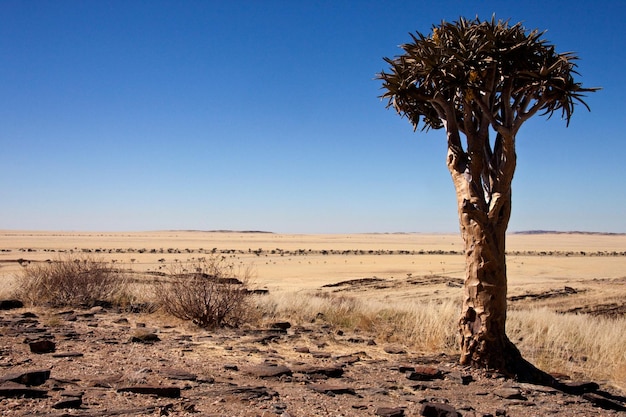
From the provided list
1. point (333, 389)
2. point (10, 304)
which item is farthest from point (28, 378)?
point (10, 304)

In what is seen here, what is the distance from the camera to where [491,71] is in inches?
306

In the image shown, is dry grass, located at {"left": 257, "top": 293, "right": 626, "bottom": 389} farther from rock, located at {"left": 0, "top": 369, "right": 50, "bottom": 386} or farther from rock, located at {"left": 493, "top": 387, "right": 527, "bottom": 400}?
rock, located at {"left": 0, "top": 369, "right": 50, "bottom": 386}

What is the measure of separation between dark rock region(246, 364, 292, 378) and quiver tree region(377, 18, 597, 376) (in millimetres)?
2786

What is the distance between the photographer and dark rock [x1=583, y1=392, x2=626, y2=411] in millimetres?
6570

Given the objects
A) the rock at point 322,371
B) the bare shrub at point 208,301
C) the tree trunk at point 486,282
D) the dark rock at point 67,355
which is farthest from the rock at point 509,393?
the bare shrub at point 208,301

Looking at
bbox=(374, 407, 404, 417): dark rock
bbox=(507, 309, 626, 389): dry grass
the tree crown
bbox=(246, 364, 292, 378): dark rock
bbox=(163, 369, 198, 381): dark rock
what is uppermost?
the tree crown

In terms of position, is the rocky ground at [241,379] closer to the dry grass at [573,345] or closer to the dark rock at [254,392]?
the dark rock at [254,392]

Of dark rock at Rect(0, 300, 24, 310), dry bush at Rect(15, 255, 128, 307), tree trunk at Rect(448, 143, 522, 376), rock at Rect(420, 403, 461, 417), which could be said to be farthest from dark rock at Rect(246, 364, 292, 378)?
dark rock at Rect(0, 300, 24, 310)

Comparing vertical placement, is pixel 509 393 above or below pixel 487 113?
below

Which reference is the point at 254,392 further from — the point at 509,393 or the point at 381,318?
the point at 381,318

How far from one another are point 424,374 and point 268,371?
2088mm

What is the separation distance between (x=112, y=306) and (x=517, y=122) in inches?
393

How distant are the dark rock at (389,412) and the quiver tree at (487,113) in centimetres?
271

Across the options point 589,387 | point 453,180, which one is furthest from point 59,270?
point 589,387
